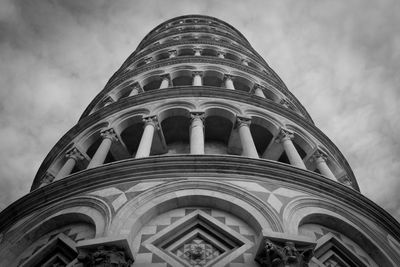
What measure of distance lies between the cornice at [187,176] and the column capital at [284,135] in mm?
3735

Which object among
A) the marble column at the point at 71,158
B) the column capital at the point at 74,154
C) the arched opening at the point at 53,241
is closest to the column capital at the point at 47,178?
the marble column at the point at 71,158

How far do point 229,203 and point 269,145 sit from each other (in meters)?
6.06

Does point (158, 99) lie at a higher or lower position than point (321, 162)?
higher

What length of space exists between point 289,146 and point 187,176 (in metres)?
4.78

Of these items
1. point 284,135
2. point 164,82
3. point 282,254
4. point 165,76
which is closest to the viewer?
point 282,254

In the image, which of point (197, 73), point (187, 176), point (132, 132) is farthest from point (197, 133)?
point (197, 73)

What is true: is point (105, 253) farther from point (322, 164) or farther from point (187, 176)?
point (322, 164)

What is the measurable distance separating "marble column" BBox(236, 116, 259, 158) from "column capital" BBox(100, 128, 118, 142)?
4091mm

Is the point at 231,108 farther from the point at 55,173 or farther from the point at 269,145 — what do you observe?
the point at 55,173

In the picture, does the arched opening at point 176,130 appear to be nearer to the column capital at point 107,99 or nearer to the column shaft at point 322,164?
the column shaft at point 322,164

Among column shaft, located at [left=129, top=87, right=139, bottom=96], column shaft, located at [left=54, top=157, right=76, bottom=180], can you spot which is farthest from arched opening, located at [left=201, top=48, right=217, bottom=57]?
column shaft, located at [left=54, top=157, right=76, bottom=180]

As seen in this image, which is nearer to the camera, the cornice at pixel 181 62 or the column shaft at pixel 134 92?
the column shaft at pixel 134 92

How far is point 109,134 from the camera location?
14312mm

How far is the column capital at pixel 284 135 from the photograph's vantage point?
14.4 metres
